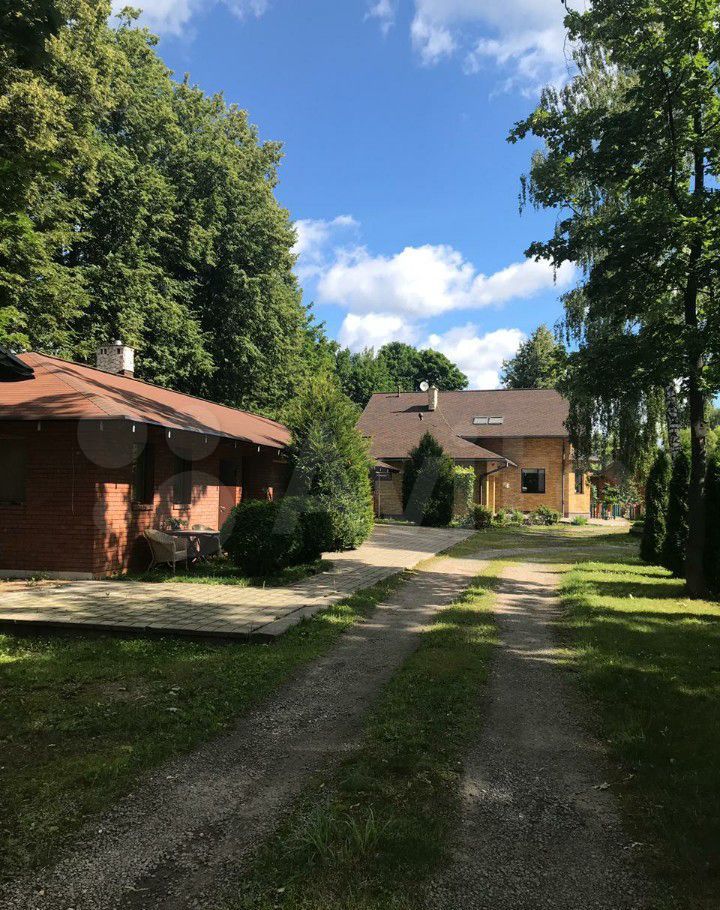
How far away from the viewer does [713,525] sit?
10.8m

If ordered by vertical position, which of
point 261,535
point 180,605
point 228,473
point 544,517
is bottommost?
point 180,605

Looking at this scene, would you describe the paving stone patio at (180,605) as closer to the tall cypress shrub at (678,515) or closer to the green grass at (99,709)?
the green grass at (99,709)

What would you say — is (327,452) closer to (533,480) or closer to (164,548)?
(164,548)

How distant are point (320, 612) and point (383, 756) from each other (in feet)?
15.0

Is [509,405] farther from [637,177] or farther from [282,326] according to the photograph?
[637,177]

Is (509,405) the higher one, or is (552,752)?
(509,405)

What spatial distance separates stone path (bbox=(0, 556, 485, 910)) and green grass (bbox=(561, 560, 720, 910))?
1913mm

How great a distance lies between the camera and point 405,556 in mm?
15969

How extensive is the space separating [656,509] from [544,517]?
17303 millimetres

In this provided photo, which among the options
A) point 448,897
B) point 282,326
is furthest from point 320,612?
point 282,326

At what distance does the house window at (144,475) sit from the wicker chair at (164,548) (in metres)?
0.86

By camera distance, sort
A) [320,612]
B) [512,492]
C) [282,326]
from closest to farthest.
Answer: [320,612] < [282,326] < [512,492]

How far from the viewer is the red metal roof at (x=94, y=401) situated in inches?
419

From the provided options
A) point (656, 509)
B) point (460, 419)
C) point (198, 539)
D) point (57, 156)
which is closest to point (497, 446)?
point (460, 419)
